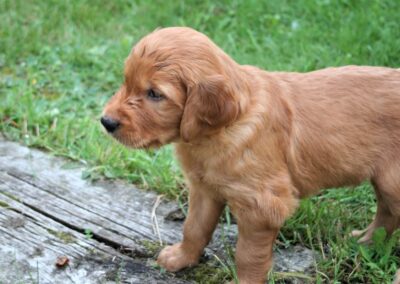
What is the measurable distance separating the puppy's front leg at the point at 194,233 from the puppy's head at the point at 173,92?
0.65 metres

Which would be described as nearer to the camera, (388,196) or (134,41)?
(388,196)

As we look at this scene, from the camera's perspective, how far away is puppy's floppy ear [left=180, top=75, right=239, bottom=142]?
3.21m

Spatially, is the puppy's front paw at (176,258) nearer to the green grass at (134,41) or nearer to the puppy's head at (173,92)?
the green grass at (134,41)

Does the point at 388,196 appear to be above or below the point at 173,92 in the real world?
below

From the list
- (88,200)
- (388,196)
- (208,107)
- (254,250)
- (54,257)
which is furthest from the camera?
Answer: (88,200)

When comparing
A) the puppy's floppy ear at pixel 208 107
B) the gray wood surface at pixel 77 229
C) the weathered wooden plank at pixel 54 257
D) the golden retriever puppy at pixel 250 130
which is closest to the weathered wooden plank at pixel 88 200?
the gray wood surface at pixel 77 229

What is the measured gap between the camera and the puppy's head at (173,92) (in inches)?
126

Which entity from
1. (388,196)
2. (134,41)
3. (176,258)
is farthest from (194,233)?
(134,41)

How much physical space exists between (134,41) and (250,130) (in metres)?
3.91

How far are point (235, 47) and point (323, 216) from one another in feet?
9.54

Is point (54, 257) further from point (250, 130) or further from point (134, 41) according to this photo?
point (134, 41)

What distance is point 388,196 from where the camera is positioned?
12.4 ft

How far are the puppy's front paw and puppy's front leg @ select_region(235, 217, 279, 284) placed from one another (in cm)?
40

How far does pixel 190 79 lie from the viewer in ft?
10.5
